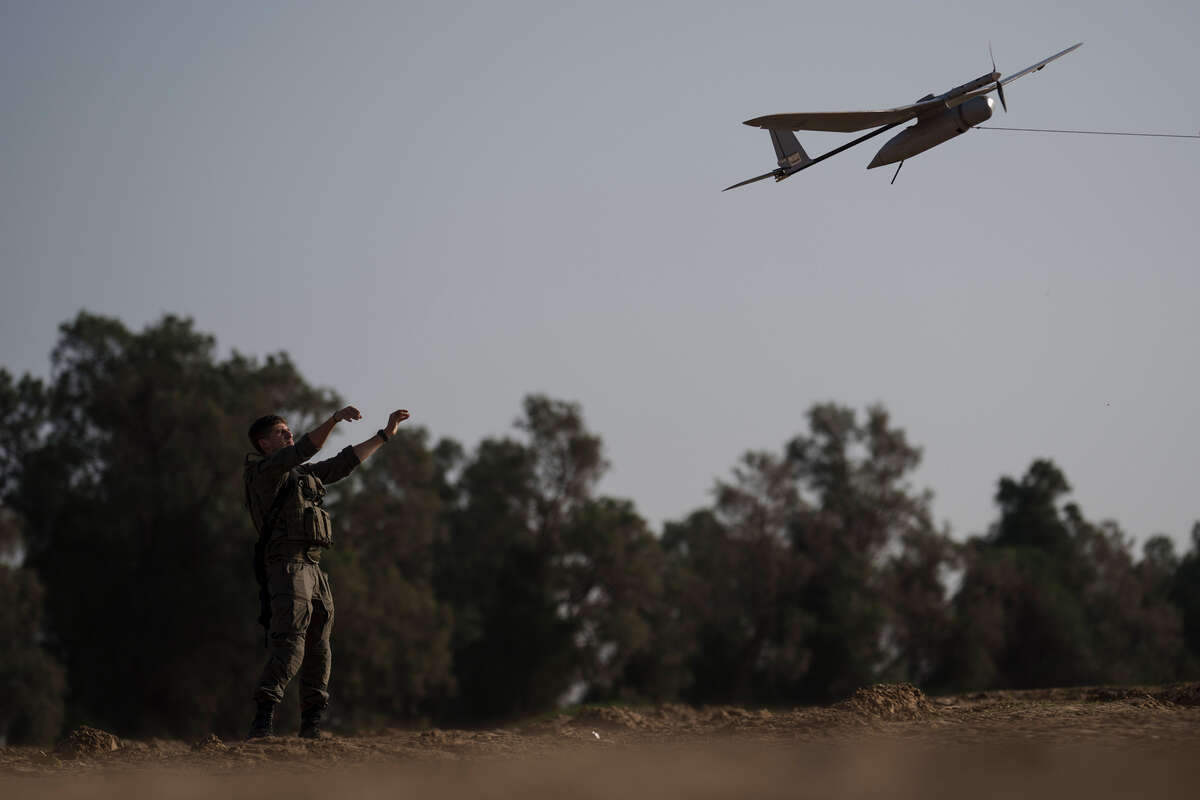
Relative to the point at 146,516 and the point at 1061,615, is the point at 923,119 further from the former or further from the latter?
the point at 1061,615

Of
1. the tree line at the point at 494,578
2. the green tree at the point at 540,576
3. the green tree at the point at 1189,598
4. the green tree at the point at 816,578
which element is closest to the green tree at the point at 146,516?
the tree line at the point at 494,578

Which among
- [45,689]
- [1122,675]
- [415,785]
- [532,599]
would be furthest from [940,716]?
[1122,675]

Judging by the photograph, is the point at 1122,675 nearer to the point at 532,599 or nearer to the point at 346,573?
the point at 532,599

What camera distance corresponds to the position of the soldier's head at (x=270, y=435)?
Answer: 964 centimetres

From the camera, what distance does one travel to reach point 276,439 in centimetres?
964

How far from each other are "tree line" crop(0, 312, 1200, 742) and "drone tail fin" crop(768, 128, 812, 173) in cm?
2917

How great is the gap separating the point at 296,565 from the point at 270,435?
0.99 m

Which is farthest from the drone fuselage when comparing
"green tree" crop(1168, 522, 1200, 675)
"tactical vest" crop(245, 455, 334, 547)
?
"green tree" crop(1168, 522, 1200, 675)

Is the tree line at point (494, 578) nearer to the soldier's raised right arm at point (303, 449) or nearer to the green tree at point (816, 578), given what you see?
the green tree at point (816, 578)

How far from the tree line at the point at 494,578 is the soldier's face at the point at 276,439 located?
98.1 feet

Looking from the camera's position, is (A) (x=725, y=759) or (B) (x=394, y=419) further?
(B) (x=394, y=419)

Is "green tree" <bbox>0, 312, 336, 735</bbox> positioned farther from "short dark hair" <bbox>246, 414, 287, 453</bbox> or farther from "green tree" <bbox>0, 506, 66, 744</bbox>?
"short dark hair" <bbox>246, 414, 287, 453</bbox>

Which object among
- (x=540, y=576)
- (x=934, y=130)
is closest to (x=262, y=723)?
(x=934, y=130)

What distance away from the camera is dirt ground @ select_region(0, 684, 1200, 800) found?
20.8ft
